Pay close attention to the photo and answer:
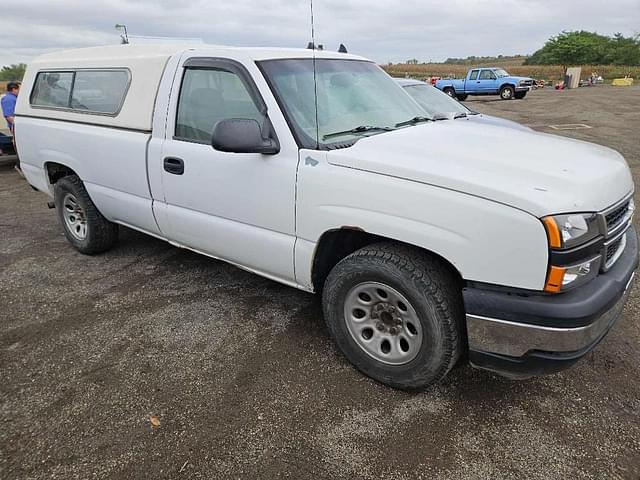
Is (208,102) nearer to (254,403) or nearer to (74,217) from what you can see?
(254,403)

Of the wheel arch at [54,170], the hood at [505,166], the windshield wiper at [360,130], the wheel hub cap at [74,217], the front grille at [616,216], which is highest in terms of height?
the windshield wiper at [360,130]

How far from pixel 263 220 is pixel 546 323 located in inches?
67.6

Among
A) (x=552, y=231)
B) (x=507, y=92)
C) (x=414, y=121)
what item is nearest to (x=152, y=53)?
(x=414, y=121)

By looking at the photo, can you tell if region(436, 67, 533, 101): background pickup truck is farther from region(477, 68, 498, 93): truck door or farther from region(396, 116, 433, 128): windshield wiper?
region(396, 116, 433, 128): windshield wiper

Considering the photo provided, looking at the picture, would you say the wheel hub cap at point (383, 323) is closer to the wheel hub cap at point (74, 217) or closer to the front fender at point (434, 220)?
the front fender at point (434, 220)

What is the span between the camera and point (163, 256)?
4.77 meters

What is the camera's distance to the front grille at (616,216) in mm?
2326

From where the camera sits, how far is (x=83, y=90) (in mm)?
4262

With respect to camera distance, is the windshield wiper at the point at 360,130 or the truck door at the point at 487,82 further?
the truck door at the point at 487,82

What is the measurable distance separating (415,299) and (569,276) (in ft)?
2.35

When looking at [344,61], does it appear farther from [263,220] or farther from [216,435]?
[216,435]

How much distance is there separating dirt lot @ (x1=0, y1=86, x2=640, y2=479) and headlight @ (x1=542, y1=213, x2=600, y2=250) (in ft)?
3.38

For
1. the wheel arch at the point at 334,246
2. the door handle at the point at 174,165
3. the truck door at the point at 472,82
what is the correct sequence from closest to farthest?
the wheel arch at the point at 334,246
the door handle at the point at 174,165
the truck door at the point at 472,82

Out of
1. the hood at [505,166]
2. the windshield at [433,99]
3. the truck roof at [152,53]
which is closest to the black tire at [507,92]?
the windshield at [433,99]
